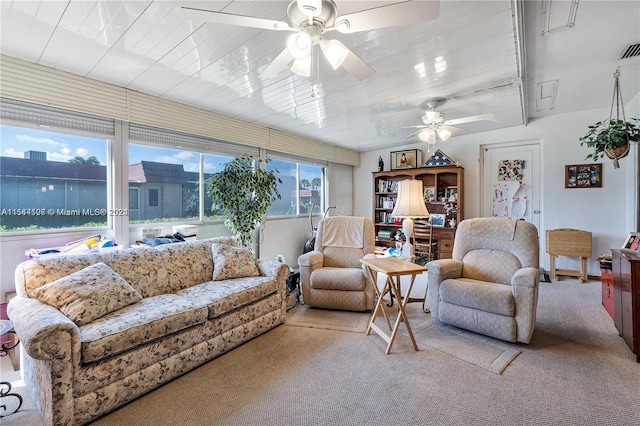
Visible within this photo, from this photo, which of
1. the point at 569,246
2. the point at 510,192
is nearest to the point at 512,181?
the point at 510,192

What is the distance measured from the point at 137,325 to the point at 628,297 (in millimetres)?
3523

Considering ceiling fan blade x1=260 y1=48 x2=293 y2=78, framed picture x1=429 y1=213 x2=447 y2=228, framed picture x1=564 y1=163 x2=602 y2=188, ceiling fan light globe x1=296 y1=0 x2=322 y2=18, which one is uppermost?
ceiling fan light globe x1=296 y1=0 x2=322 y2=18

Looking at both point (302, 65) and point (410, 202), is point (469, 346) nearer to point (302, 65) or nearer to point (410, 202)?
point (410, 202)

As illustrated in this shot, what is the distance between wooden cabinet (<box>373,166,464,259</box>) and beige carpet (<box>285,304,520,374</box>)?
7.46ft

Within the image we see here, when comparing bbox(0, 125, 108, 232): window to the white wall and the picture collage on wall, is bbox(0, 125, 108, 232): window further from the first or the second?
the picture collage on wall

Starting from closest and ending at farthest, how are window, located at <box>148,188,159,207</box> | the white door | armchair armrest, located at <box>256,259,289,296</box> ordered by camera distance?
1. armchair armrest, located at <box>256,259,289,296</box>
2. window, located at <box>148,188,159,207</box>
3. the white door

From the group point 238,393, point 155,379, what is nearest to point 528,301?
point 238,393

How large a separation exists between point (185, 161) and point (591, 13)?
13.7ft

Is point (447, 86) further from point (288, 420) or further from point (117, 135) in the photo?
point (117, 135)

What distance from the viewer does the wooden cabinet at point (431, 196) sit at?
202 inches

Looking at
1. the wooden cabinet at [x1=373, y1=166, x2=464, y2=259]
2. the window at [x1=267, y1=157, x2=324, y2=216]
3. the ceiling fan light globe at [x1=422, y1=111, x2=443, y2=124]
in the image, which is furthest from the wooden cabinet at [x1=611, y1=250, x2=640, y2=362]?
the window at [x1=267, y1=157, x2=324, y2=216]

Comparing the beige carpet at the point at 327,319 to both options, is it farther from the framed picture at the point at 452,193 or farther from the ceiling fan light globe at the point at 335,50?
the framed picture at the point at 452,193

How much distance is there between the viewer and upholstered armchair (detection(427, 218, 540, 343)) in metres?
2.33

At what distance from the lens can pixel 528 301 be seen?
229 cm
